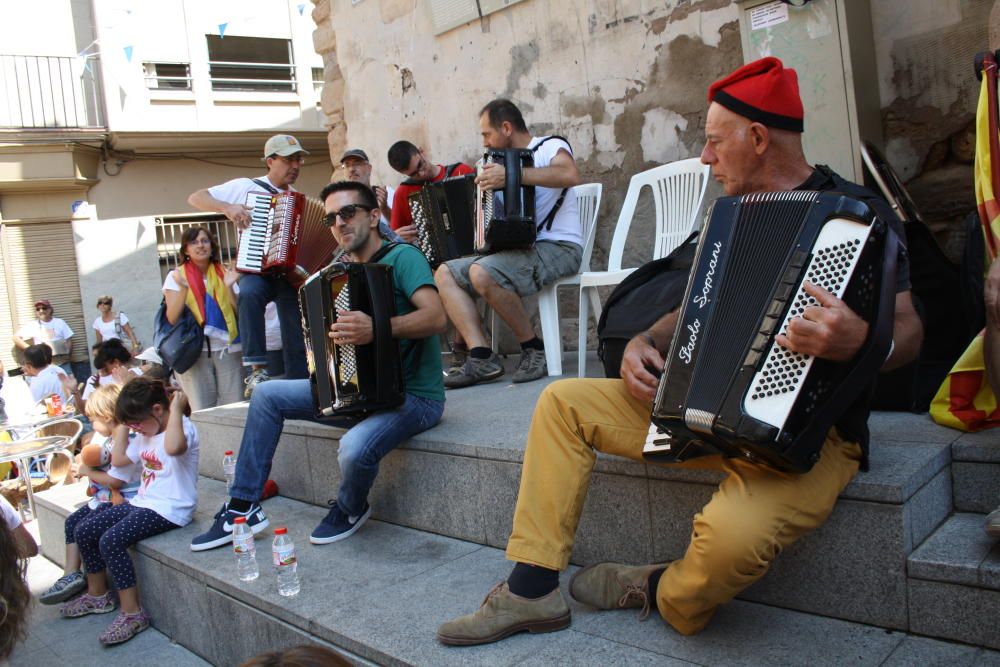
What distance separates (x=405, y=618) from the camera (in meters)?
2.58

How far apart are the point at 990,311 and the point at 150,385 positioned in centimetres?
344

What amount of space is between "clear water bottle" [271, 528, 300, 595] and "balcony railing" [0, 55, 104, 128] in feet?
43.6

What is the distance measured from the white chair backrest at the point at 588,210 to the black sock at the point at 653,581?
2.71 m

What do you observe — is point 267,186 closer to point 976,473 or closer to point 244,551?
point 244,551

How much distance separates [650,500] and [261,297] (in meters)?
3.16

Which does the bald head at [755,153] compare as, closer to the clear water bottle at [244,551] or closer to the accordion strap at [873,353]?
the accordion strap at [873,353]

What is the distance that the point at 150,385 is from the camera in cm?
406

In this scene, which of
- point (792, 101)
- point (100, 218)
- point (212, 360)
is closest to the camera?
point (792, 101)

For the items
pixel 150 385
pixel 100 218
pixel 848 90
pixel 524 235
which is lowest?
pixel 150 385

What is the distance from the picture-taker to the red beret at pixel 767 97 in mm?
2289

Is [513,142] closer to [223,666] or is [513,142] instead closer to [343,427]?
[343,427]

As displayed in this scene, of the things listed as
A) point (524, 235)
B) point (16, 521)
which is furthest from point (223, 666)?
point (524, 235)

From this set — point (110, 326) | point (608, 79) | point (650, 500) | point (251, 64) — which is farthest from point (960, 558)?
point (251, 64)

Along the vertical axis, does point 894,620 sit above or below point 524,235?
below
